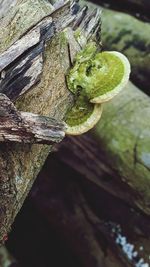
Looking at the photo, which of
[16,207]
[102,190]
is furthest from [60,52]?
[102,190]

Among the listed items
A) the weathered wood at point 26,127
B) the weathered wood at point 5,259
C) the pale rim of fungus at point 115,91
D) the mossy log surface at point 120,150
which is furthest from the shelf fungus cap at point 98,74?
the weathered wood at point 5,259

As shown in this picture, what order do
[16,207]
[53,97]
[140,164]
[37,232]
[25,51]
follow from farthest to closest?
[37,232], [140,164], [53,97], [16,207], [25,51]

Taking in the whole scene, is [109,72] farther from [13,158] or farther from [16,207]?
[16,207]

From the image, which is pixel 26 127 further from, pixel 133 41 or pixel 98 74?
pixel 133 41

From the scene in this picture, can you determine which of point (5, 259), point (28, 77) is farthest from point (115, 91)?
point (5, 259)

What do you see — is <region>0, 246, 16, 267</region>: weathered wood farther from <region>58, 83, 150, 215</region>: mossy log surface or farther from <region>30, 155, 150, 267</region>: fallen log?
<region>58, 83, 150, 215</region>: mossy log surface

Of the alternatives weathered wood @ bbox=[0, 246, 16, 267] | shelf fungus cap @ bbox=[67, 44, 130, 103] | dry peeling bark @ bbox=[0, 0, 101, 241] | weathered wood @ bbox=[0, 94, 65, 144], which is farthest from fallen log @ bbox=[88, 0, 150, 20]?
weathered wood @ bbox=[0, 94, 65, 144]
